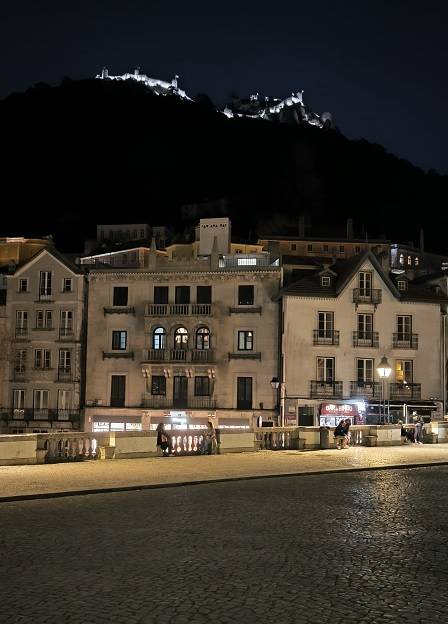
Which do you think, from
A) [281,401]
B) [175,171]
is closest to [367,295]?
[281,401]

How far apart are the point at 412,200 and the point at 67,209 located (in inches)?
2521

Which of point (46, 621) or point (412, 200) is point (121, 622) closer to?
point (46, 621)

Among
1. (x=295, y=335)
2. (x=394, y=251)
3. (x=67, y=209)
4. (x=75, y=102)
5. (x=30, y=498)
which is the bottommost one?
(x=30, y=498)

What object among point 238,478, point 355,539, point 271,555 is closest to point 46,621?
point 271,555

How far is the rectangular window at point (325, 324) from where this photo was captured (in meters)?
47.8

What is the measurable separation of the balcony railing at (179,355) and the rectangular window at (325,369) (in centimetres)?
689

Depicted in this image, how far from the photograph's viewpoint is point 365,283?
4891 centimetres

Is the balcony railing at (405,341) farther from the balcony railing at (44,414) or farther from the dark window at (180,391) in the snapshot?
the balcony railing at (44,414)

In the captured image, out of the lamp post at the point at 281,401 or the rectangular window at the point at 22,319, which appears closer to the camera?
the lamp post at the point at 281,401

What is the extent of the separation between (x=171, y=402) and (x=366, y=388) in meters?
12.7

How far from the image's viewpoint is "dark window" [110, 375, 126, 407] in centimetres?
4997

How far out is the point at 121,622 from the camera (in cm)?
738

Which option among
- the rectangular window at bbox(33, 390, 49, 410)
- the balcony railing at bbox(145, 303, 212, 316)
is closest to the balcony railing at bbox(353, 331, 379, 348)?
the balcony railing at bbox(145, 303, 212, 316)

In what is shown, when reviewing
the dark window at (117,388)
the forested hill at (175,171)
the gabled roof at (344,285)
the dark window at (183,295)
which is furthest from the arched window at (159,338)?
the forested hill at (175,171)
